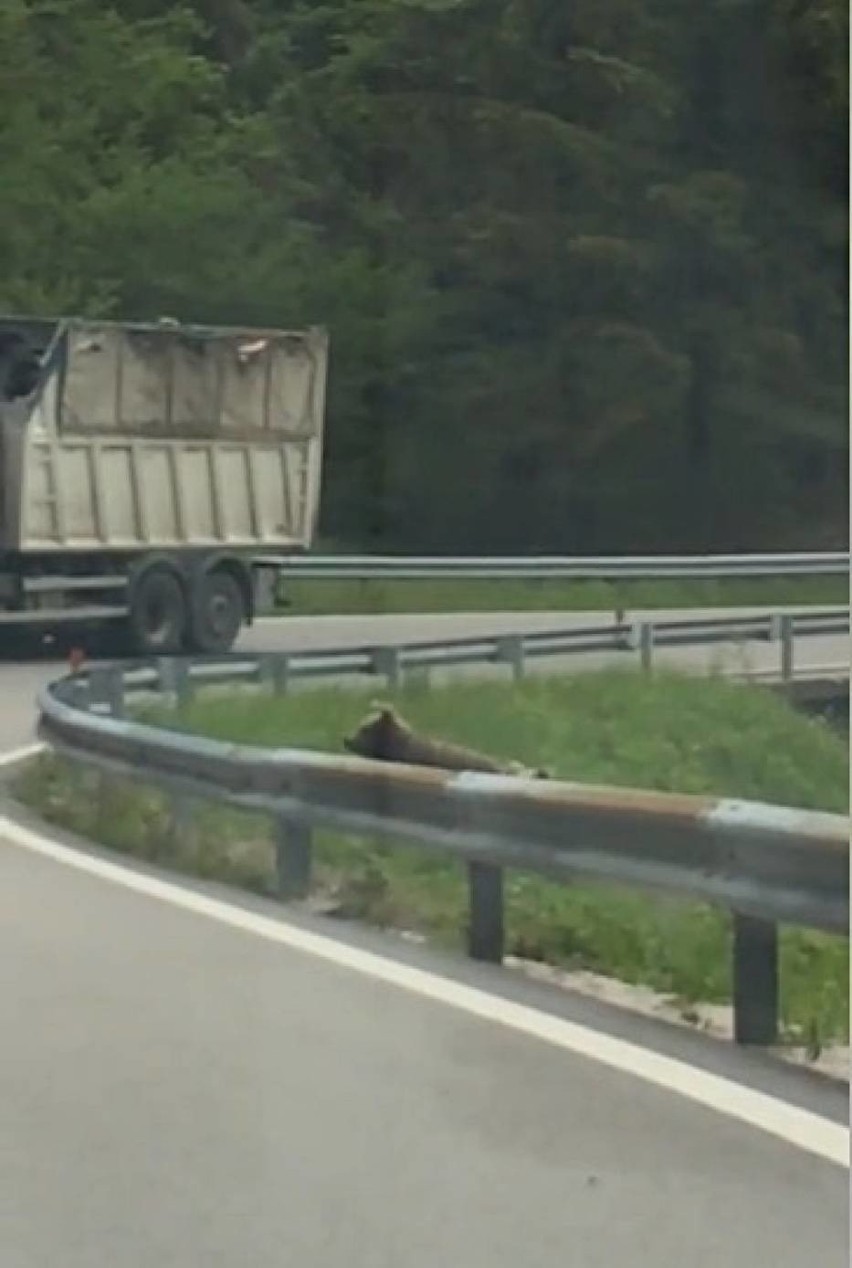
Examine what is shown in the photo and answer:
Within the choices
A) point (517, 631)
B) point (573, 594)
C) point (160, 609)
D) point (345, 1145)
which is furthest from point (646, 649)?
point (160, 609)

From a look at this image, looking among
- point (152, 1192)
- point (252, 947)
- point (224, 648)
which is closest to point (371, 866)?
Result: point (252, 947)

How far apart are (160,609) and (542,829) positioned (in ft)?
50.8

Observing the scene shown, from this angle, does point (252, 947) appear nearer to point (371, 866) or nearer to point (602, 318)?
point (371, 866)

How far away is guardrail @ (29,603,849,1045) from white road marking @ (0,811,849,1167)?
1.22ft

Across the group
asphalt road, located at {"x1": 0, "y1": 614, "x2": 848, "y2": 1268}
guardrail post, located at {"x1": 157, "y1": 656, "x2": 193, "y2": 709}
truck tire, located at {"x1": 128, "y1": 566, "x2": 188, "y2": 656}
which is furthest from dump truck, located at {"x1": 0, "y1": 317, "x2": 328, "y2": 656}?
asphalt road, located at {"x1": 0, "y1": 614, "x2": 848, "y2": 1268}

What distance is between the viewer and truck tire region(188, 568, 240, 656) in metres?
23.9

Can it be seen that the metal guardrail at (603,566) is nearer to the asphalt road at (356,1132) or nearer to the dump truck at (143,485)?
the asphalt road at (356,1132)

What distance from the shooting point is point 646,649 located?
13469 mm

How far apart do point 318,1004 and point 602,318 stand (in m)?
2.73

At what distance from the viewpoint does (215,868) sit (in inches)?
529

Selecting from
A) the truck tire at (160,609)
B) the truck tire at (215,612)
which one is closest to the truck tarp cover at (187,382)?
the truck tire at (215,612)

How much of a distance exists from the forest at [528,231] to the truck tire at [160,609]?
14591 mm

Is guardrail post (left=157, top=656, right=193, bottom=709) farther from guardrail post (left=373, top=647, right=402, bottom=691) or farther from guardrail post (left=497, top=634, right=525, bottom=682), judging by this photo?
guardrail post (left=497, top=634, right=525, bottom=682)

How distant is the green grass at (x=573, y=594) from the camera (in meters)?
8.91
